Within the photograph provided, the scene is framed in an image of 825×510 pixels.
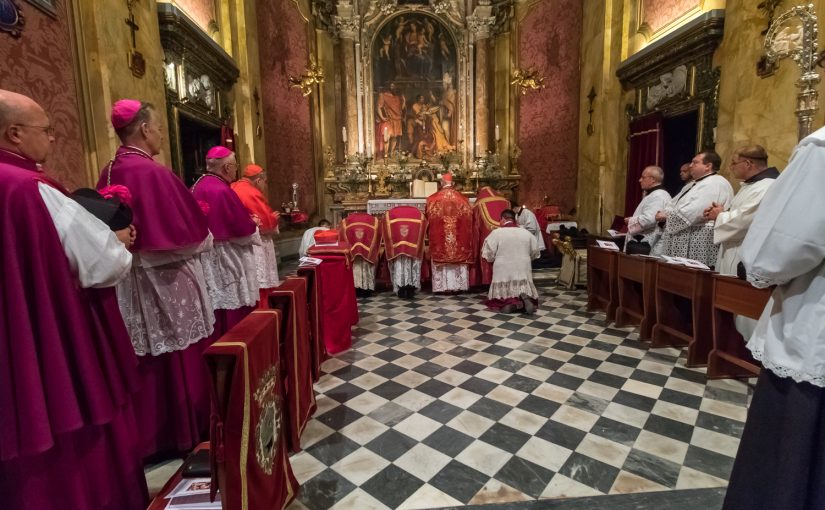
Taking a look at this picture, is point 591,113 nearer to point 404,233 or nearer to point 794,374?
point 404,233

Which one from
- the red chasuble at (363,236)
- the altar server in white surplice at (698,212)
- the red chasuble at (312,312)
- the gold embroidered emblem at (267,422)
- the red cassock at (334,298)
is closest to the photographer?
the gold embroidered emblem at (267,422)

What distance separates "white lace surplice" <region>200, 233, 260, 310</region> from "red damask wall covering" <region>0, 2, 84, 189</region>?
1.70 metres

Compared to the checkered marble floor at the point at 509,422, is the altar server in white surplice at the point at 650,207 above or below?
above

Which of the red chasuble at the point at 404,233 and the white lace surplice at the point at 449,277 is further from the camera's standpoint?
the white lace surplice at the point at 449,277

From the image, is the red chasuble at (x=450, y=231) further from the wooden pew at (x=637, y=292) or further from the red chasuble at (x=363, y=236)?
the wooden pew at (x=637, y=292)

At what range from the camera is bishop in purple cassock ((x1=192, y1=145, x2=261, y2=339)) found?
119 inches

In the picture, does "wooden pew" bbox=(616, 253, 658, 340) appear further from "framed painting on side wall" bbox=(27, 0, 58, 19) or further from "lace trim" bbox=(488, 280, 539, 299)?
"framed painting on side wall" bbox=(27, 0, 58, 19)

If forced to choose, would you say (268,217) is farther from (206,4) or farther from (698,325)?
(206,4)

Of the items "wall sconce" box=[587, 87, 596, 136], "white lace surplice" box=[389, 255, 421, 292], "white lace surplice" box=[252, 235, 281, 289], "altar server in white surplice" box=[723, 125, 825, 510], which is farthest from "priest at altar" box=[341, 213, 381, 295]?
"wall sconce" box=[587, 87, 596, 136]

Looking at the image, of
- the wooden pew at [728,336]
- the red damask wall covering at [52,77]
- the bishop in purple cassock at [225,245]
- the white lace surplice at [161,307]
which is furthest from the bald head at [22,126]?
the wooden pew at [728,336]

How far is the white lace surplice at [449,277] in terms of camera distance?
22.3 ft

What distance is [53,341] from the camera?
4.67 feet

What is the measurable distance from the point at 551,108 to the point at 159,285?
10968 millimetres

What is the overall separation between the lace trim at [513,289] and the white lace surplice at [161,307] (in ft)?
13.6
